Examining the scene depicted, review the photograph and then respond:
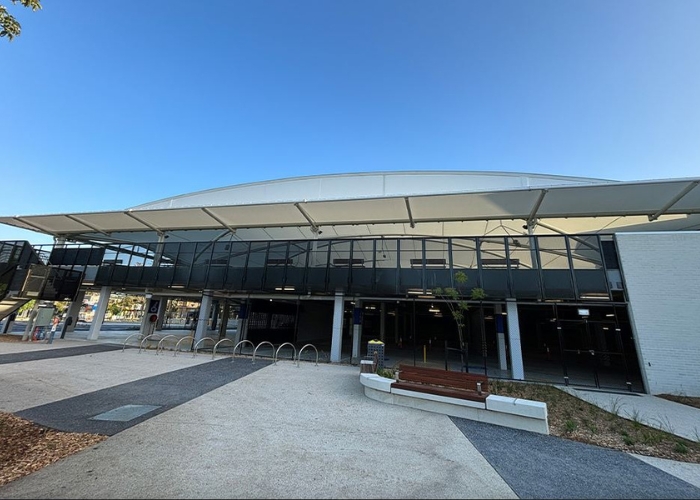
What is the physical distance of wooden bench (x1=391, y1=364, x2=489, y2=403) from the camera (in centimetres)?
710

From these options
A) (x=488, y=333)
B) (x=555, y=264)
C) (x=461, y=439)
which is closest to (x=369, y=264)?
(x=555, y=264)

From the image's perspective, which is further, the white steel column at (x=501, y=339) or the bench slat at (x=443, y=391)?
the white steel column at (x=501, y=339)

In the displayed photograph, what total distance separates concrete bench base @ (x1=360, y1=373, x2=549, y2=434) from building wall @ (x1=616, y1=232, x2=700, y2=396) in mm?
8746

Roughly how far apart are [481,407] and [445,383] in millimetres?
1070

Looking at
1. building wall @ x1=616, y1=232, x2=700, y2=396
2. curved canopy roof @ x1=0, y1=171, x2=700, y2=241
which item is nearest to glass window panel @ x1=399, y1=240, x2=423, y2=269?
curved canopy roof @ x1=0, y1=171, x2=700, y2=241

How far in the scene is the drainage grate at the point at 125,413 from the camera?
5.95 metres

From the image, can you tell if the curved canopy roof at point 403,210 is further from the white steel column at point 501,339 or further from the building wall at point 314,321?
the building wall at point 314,321

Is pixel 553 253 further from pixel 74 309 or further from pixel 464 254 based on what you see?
pixel 74 309

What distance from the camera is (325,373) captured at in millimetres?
11680

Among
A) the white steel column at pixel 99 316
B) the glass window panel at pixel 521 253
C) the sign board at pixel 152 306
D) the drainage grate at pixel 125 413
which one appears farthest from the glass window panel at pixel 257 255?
the glass window panel at pixel 521 253

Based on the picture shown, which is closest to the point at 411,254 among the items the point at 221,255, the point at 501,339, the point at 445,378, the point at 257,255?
the point at 501,339

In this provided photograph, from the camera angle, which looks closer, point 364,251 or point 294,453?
point 294,453

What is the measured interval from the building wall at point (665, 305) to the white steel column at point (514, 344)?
4.14m

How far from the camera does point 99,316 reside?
20.5 m
